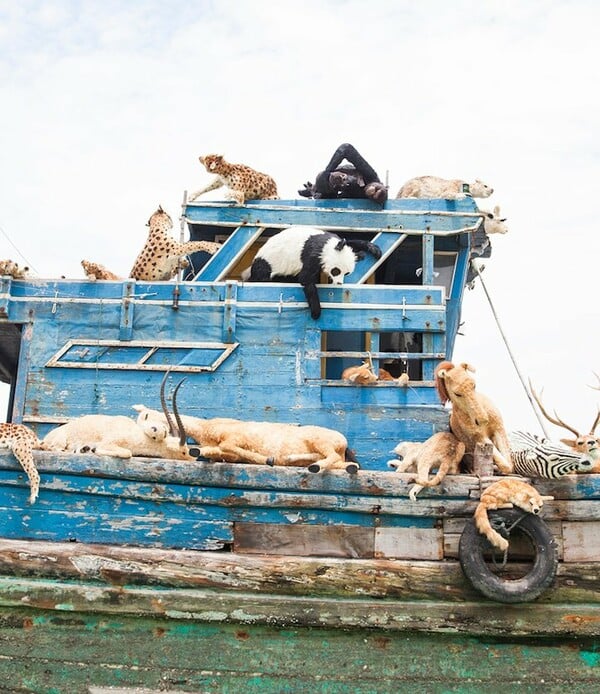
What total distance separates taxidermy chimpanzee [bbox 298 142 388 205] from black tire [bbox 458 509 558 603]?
3.88m

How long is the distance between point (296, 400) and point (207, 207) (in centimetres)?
250

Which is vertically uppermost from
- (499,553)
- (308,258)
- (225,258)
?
(225,258)

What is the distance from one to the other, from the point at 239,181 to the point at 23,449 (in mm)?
3834

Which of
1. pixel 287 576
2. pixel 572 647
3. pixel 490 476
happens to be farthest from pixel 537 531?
pixel 287 576

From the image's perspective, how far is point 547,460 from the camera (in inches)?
228

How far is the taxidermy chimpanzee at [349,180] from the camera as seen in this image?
316 inches

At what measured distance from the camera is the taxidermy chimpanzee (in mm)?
8039

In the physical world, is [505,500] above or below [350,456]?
below

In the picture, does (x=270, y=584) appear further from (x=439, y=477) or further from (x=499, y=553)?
(x=499, y=553)

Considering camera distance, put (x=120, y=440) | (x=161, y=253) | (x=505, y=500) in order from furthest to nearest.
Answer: (x=161, y=253) → (x=120, y=440) → (x=505, y=500)

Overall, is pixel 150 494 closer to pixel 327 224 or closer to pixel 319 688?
pixel 319 688

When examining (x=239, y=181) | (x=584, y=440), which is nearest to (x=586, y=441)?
(x=584, y=440)

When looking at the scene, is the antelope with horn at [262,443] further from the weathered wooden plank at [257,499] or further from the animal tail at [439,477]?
the animal tail at [439,477]

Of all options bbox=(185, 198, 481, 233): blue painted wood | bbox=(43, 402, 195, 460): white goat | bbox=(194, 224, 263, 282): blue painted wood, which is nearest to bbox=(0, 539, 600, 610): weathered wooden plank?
bbox=(43, 402, 195, 460): white goat
